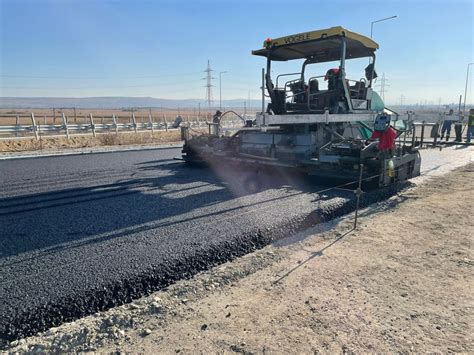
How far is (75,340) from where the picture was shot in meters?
2.21

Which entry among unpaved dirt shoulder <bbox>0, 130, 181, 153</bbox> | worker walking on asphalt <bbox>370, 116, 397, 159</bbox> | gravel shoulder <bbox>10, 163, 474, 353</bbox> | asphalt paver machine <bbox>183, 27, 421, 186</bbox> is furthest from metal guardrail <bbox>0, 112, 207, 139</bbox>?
gravel shoulder <bbox>10, 163, 474, 353</bbox>

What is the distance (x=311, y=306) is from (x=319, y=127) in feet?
16.3

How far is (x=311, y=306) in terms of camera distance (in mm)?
2590

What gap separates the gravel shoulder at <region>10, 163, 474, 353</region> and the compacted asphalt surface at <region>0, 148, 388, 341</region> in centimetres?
22

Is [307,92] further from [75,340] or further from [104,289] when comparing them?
[75,340]

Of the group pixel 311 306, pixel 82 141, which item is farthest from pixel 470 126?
pixel 82 141

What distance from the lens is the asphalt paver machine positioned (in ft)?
19.6

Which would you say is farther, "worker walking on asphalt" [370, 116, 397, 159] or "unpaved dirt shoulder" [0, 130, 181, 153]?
"unpaved dirt shoulder" [0, 130, 181, 153]

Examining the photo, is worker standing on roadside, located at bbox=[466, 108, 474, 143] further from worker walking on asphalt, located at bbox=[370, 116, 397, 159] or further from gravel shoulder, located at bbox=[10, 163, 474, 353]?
gravel shoulder, located at bbox=[10, 163, 474, 353]

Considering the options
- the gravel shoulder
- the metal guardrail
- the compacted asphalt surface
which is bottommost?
the gravel shoulder

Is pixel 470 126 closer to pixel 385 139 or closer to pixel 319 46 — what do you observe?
pixel 319 46

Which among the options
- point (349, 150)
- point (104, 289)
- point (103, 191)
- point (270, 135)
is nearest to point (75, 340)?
point (104, 289)

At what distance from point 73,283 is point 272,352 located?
1697 mm

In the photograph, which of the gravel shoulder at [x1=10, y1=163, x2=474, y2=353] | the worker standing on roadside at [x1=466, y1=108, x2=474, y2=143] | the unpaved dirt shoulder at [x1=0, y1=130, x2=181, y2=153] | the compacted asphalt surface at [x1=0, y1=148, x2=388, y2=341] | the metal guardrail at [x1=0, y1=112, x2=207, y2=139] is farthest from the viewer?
the metal guardrail at [x1=0, y1=112, x2=207, y2=139]
